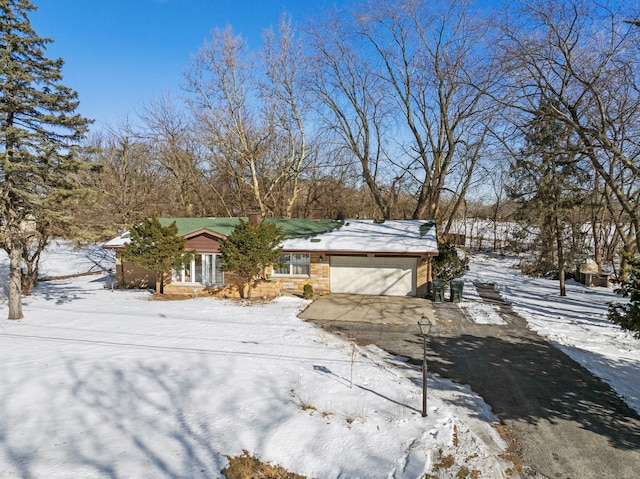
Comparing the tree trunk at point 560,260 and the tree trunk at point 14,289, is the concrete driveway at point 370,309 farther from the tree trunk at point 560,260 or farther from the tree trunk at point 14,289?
the tree trunk at point 14,289

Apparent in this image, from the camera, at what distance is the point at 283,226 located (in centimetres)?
1800

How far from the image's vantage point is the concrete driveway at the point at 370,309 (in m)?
12.2

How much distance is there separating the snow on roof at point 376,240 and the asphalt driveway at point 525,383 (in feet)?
8.72

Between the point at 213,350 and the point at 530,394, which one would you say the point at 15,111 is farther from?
the point at 530,394

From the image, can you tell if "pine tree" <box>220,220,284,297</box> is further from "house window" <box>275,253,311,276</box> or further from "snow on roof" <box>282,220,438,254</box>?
"house window" <box>275,253,311,276</box>

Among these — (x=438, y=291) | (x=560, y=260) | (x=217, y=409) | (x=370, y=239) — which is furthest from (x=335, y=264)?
(x=217, y=409)

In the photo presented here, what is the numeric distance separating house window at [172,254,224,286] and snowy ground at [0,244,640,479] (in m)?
4.59

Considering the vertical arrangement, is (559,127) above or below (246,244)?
above

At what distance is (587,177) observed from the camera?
1608 centimetres

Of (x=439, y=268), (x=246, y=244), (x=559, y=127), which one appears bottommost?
(x=439, y=268)

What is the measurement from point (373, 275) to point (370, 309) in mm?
2751

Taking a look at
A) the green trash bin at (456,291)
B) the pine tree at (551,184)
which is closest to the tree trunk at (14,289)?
the green trash bin at (456,291)

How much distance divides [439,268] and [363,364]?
9038 mm

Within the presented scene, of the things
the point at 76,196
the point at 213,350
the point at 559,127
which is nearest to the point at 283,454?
the point at 213,350
